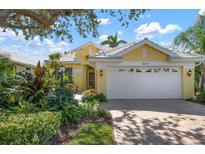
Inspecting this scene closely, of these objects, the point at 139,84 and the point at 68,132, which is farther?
the point at 139,84

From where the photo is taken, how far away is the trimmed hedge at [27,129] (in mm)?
5922

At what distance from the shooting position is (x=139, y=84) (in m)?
17.4

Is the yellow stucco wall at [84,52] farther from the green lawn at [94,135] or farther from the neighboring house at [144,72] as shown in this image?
the green lawn at [94,135]

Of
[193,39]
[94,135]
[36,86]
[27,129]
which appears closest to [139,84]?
[193,39]

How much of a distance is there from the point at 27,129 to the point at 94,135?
215 cm

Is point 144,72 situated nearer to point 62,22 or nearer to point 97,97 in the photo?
point 97,97

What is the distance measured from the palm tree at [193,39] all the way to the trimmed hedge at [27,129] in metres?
15.5

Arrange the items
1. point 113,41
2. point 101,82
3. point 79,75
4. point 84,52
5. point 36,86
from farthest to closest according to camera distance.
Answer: point 113,41, point 84,52, point 79,75, point 101,82, point 36,86

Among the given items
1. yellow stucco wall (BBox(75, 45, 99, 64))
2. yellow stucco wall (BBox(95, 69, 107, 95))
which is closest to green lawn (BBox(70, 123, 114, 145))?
yellow stucco wall (BBox(95, 69, 107, 95))

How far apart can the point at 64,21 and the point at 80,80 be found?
40.5 ft

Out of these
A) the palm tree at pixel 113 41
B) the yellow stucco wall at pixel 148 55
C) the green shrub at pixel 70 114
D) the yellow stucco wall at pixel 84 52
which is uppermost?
the palm tree at pixel 113 41

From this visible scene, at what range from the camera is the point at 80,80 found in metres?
25.6

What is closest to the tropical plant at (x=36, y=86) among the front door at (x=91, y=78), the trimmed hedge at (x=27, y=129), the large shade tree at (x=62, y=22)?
the large shade tree at (x=62, y=22)
